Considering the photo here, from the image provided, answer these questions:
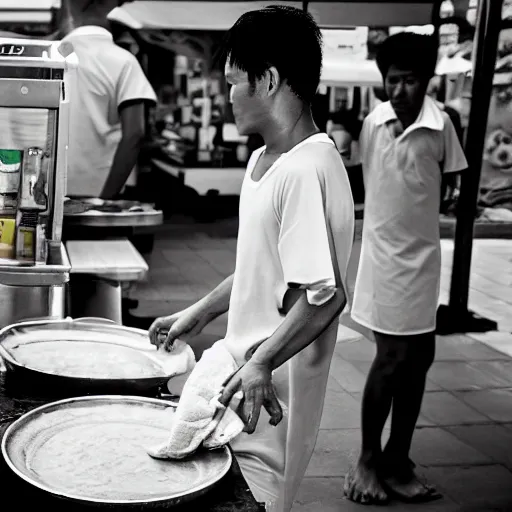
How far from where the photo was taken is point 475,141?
154 inches

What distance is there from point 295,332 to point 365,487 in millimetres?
1756

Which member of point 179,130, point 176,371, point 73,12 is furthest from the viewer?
point 179,130

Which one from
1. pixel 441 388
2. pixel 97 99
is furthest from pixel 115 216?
pixel 441 388

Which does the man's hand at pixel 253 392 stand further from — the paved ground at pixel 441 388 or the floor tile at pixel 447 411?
the floor tile at pixel 447 411

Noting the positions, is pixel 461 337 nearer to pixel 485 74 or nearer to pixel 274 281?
pixel 485 74

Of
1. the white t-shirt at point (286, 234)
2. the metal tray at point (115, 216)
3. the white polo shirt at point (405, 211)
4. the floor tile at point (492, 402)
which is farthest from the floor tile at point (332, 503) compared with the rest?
the white t-shirt at point (286, 234)

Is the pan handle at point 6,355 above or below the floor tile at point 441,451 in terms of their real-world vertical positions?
above

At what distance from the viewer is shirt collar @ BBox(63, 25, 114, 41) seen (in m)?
3.51

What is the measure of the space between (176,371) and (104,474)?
488 millimetres

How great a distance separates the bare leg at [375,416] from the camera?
3.06 m

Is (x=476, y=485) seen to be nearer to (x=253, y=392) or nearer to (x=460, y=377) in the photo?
(x=460, y=377)

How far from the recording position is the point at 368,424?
3.11m

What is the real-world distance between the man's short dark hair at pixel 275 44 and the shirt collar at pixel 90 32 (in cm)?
210

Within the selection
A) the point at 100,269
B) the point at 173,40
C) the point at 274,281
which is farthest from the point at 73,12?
the point at 274,281
